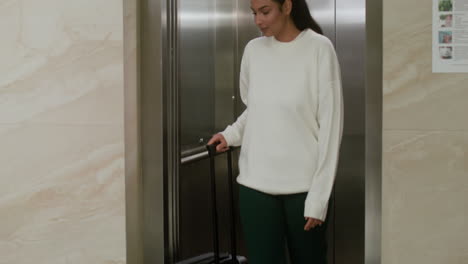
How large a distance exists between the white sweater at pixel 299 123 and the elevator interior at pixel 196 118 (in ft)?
0.96

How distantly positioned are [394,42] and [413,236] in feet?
2.20

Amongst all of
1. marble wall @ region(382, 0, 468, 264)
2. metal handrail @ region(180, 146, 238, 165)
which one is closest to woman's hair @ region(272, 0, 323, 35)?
marble wall @ region(382, 0, 468, 264)

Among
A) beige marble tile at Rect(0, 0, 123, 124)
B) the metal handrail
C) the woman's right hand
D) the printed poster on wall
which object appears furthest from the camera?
the metal handrail

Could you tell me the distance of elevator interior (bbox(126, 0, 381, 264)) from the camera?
2133mm

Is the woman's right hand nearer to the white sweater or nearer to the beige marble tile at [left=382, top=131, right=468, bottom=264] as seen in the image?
the white sweater

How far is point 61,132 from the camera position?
7.09ft

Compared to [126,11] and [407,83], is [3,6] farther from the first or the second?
[407,83]

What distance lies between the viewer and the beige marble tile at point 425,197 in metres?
1.87

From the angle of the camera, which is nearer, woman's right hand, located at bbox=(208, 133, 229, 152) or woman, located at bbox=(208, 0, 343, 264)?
woman, located at bbox=(208, 0, 343, 264)

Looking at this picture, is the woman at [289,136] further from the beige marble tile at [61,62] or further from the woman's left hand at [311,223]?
the beige marble tile at [61,62]

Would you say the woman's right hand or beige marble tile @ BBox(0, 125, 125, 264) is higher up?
the woman's right hand

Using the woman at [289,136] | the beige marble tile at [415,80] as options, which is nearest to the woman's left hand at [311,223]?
the woman at [289,136]

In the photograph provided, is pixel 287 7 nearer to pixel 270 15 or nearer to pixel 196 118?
pixel 270 15

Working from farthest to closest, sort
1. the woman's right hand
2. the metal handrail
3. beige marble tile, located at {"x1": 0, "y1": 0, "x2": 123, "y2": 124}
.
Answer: the metal handrail, the woman's right hand, beige marble tile, located at {"x1": 0, "y1": 0, "x2": 123, "y2": 124}
